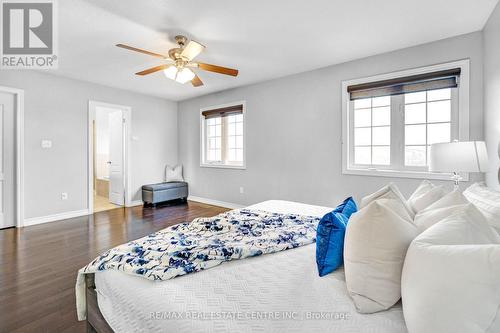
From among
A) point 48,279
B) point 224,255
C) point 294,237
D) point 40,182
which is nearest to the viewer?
point 224,255

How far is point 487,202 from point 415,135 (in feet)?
7.46

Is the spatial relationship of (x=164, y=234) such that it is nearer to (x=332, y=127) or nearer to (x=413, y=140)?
(x=332, y=127)

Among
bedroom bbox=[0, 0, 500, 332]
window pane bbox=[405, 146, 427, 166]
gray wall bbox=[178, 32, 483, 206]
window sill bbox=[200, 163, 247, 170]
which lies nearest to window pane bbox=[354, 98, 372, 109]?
bedroom bbox=[0, 0, 500, 332]

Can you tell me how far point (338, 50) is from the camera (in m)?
3.23

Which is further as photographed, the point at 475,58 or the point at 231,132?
the point at 231,132

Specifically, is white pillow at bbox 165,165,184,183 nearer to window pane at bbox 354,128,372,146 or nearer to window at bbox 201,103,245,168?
window at bbox 201,103,245,168

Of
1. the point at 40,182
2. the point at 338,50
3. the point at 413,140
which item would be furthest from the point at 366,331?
the point at 40,182

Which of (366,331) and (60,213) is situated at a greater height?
(366,331)

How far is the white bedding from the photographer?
916 mm

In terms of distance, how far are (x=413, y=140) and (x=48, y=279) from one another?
14.1 ft

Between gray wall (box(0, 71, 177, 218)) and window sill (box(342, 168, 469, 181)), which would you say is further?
gray wall (box(0, 71, 177, 218))

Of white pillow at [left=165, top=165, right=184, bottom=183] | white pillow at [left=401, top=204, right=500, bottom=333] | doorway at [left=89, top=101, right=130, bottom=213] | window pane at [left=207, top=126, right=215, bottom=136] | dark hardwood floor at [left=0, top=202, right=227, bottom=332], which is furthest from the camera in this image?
white pillow at [left=165, top=165, right=184, bottom=183]

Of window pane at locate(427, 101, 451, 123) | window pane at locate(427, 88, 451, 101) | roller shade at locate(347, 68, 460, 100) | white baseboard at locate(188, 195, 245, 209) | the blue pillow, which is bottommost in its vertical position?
white baseboard at locate(188, 195, 245, 209)

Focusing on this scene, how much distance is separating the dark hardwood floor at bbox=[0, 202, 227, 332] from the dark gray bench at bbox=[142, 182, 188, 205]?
0.95 feet
